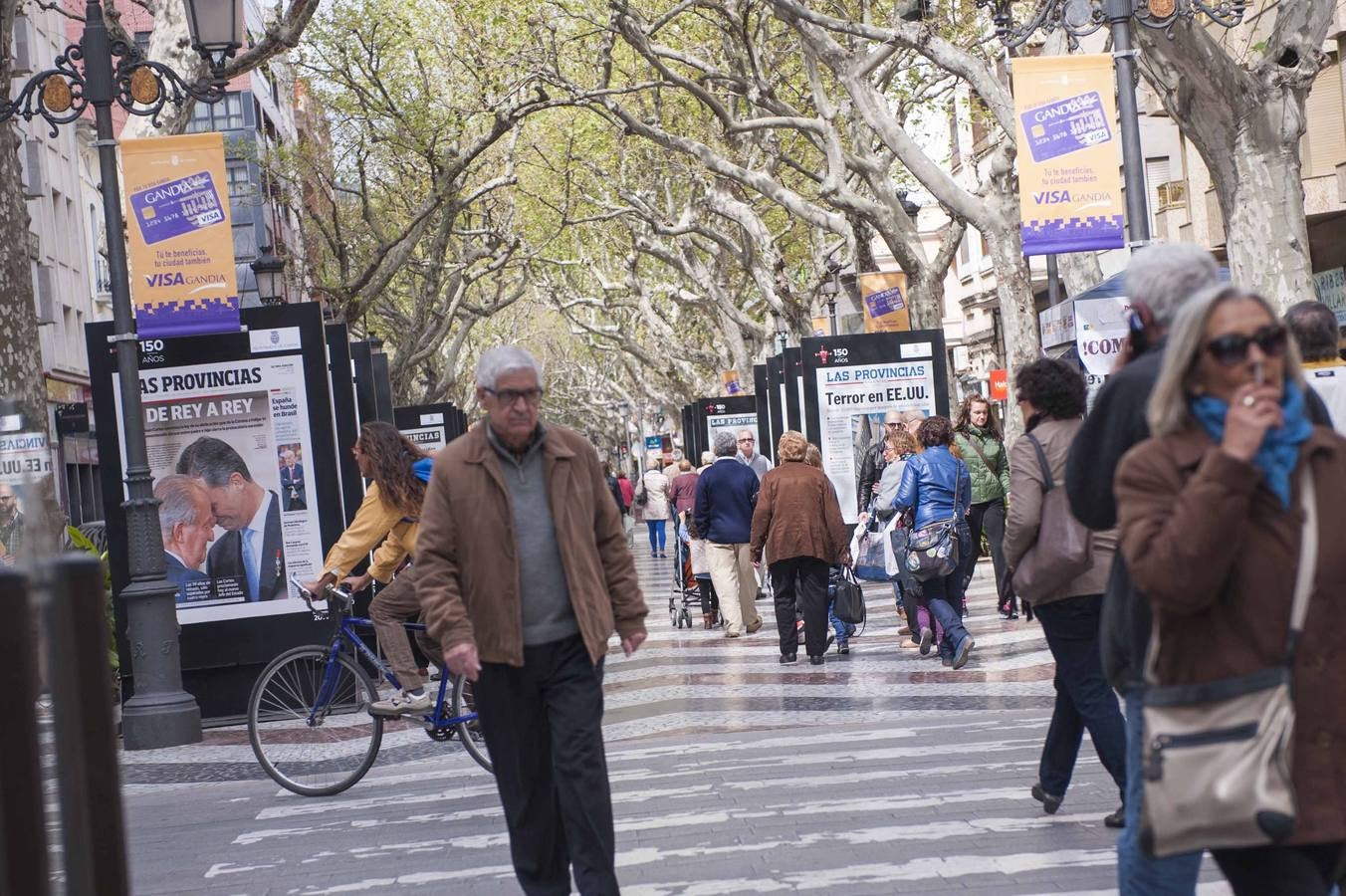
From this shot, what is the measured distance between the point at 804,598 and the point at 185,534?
471cm

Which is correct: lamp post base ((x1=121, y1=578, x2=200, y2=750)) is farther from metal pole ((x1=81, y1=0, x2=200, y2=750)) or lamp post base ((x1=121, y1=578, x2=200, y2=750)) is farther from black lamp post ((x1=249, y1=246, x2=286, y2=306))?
black lamp post ((x1=249, y1=246, x2=286, y2=306))

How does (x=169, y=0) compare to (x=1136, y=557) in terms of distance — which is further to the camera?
(x=169, y=0)

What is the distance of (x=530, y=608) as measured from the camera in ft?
19.9

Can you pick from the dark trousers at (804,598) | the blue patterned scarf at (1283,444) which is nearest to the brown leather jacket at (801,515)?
the dark trousers at (804,598)

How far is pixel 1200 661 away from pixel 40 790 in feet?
7.28

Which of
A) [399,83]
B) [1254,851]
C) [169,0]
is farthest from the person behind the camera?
[399,83]

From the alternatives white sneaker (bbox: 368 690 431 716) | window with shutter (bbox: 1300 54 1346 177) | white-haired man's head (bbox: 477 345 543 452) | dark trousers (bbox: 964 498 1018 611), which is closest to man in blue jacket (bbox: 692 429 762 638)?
dark trousers (bbox: 964 498 1018 611)

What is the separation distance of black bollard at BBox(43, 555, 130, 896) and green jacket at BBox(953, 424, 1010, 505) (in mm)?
13250

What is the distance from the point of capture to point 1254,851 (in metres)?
3.81

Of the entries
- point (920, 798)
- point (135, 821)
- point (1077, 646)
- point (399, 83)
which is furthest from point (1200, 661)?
point (399, 83)

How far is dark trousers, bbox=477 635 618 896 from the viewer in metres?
Result: 5.98

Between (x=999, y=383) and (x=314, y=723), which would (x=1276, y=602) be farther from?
(x=999, y=383)

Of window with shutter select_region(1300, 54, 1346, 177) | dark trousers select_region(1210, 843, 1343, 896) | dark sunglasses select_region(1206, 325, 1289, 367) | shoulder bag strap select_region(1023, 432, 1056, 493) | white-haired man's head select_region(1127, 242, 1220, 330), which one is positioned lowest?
dark trousers select_region(1210, 843, 1343, 896)

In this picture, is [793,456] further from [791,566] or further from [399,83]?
[399,83]
